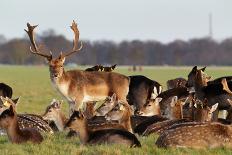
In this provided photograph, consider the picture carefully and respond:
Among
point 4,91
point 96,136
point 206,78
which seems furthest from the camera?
point 4,91

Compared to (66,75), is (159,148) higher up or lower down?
lower down

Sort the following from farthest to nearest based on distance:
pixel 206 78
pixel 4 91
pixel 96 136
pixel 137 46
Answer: pixel 137 46, pixel 4 91, pixel 206 78, pixel 96 136

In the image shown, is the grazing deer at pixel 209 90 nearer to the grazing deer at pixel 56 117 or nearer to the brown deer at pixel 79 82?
the brown deer at pixel 79 82

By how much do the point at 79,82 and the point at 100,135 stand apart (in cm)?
446

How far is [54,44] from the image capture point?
123500mm

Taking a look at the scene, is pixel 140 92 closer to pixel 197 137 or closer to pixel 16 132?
pixel 16 132

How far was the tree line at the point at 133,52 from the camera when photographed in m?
115

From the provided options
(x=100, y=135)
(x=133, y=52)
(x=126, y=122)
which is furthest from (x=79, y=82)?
(x=133, y=52)

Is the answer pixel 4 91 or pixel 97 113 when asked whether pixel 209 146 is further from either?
pixel 4 91

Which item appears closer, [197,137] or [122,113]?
[197,137]

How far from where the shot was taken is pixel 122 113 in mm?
10320

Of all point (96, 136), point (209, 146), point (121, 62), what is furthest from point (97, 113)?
point (121, 62)

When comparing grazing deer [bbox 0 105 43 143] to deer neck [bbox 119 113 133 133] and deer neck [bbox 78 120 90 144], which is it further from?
deer neck [bbox 119 113 133 133]

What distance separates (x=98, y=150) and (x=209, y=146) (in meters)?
1.47
